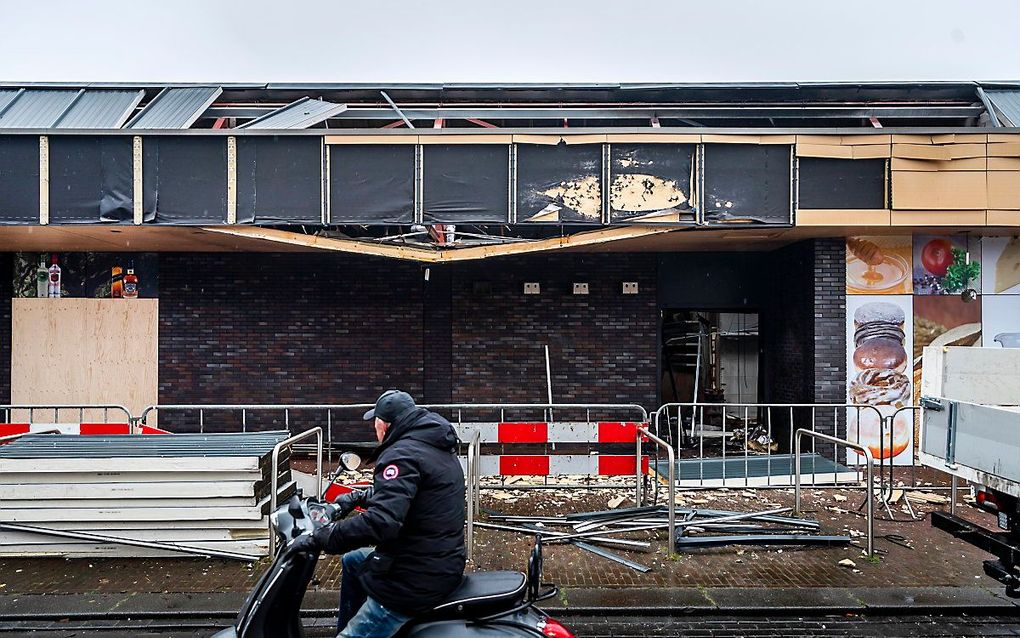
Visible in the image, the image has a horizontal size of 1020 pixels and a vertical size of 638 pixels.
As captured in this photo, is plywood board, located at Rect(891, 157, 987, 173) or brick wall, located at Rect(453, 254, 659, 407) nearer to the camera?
plywood board, located at Rect(891, 157, 987, 173)

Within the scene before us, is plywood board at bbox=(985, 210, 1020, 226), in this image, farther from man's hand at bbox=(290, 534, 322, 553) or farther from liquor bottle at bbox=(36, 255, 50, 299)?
liquor bottle at bbox=(36, 255, 50, 299)

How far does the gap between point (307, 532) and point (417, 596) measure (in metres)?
0.61

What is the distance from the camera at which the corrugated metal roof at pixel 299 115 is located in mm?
10753

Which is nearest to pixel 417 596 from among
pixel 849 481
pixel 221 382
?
pixel 849 481

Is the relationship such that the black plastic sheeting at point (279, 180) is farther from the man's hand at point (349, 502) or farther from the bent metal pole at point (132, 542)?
the man's hand at point (349, 502)

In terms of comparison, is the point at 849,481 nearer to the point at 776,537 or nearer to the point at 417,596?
the point at 776,537

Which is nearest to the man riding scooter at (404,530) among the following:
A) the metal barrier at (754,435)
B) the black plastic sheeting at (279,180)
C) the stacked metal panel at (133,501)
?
the stacked metal panel at (133,501)

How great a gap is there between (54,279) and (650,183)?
10.5 m

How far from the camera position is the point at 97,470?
257 inches

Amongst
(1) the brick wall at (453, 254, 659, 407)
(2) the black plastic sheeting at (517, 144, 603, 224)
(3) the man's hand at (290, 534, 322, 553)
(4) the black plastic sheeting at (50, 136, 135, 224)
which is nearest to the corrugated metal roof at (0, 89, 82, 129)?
(4) the black plastic sheeting at (50, 136, 135, 224)

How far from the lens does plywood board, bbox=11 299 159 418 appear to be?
40.3 ft

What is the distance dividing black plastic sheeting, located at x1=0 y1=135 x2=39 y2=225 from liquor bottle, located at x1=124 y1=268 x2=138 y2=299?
241 centimetres

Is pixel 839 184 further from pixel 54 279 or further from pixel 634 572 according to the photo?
→ pixel 54 279

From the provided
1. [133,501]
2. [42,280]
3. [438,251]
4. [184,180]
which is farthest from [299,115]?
[133,501]
